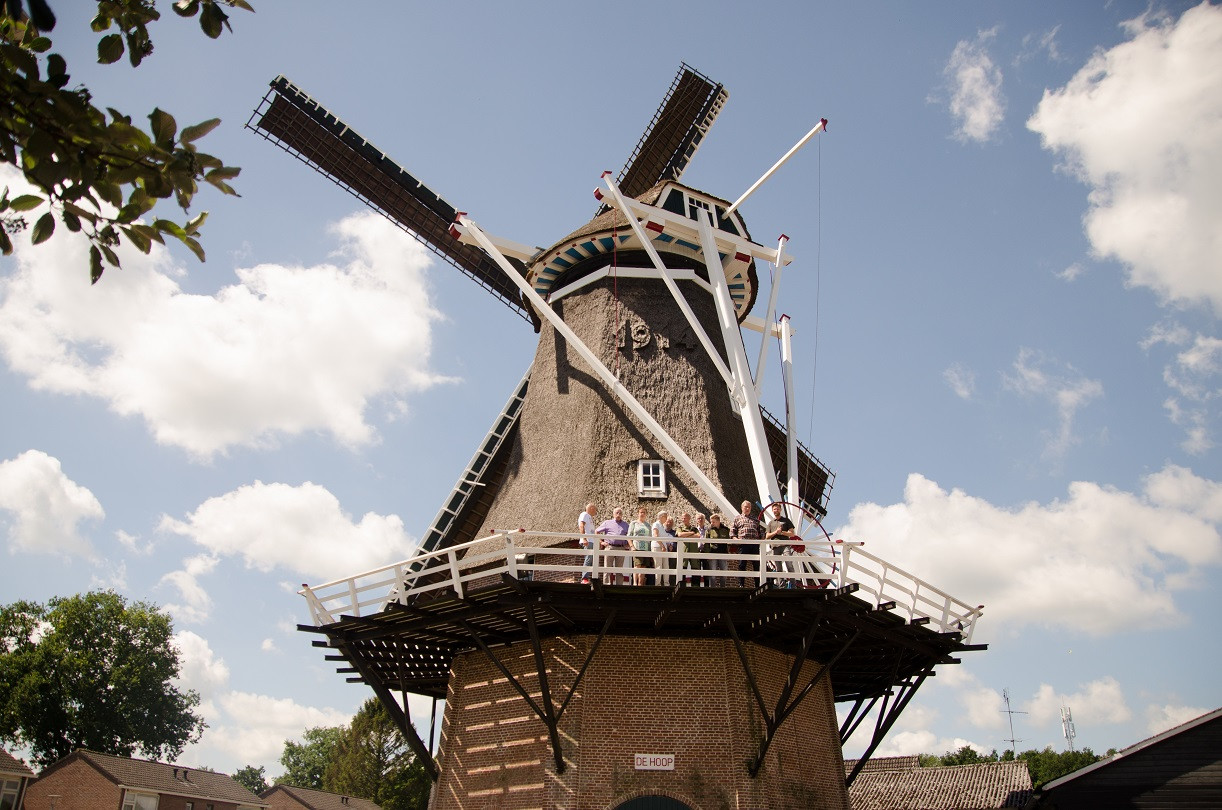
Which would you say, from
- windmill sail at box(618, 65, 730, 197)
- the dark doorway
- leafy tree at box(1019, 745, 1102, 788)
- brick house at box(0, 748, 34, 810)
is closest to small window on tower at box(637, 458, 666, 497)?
the dark doorway

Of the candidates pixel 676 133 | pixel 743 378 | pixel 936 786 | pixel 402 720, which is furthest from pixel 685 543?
pixel 936 786

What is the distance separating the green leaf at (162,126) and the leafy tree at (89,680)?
138ft

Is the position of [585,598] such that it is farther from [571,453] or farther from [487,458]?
[487,458]

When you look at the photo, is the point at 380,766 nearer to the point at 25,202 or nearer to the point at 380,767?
the point at 380,767

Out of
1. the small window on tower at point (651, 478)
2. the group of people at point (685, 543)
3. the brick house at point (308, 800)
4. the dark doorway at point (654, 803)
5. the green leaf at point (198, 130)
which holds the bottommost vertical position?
the brick house at point (308, 800)

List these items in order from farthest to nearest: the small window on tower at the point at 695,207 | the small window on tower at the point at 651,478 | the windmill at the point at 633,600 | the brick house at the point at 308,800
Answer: the brick house at the point at 308,800, the small window on tower at the point at 695,207, the small window on tower at the point at 651,478, the windmill at the point at 633,600

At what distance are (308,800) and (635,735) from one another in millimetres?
36314

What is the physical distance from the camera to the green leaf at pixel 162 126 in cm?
310

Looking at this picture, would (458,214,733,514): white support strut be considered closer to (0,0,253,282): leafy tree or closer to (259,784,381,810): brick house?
(0,0,253,282): leafy tree

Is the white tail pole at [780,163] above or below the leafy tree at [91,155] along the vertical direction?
above

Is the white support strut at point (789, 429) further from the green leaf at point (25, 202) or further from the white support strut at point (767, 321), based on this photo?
the green leaf at point (25, 202)

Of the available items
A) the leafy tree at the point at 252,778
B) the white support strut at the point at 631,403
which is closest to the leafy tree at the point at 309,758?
the leafy tree at the point at 252,778

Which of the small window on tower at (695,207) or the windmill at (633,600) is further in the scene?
the small window on tower at (695,207)

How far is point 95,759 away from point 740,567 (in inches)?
1264
